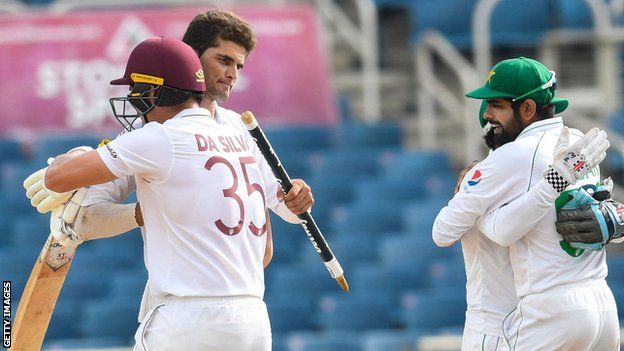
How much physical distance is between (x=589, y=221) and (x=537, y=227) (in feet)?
0.70

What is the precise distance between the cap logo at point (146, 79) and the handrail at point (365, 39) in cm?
714

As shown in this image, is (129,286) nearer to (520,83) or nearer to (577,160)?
(520,83)

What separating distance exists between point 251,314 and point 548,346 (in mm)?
1130

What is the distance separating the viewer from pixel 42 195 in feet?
15.9

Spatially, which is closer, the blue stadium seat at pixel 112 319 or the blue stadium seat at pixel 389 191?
the blue stadium seat at pixel 112 319

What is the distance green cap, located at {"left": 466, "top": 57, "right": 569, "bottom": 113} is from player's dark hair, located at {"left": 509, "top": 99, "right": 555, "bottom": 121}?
0.06ft

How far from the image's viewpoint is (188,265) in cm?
474

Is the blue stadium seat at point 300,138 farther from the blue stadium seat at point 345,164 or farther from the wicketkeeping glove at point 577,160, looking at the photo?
the wicketkeeping glove at point 577,160

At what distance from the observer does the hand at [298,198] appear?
16.6ft

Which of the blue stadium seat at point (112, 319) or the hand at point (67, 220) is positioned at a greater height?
the hand at point (67, 220)

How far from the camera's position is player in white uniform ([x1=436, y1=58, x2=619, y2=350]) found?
5.13m

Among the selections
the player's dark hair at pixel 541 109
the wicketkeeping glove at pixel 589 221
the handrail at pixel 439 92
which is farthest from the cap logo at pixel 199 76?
the handrail at pixel 439 92

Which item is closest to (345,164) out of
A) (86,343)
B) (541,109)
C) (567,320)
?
(86,343)

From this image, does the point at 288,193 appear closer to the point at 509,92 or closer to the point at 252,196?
the point at 252,196
